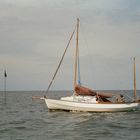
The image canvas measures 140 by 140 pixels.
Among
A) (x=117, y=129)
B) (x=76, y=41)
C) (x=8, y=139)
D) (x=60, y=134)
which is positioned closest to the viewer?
(x=8, y=139)

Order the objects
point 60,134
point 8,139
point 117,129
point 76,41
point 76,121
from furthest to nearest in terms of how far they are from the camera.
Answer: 1. point 76,41
2. point 76,121
3. point 117,129
4. point 60,134
5. point 8,139

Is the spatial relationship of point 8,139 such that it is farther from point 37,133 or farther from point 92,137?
point 92,137

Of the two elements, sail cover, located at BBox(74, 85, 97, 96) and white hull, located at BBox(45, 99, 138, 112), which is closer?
white hull, located at BBox(45, 99, 138, 112)

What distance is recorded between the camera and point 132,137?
85.9ft

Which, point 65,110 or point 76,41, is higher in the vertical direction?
point 76,41

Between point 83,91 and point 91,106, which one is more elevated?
point 83,91

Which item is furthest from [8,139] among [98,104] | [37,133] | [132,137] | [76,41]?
[76,41]

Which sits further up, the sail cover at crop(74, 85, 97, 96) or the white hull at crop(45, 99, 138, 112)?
the sail cover at crop(74, 85, 97, 96)

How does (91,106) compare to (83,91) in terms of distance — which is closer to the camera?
(91,106)

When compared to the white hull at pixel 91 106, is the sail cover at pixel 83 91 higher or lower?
higher

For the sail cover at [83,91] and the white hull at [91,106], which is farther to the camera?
the sail cover at [83,91]

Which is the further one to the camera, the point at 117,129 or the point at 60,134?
the point at 117,129

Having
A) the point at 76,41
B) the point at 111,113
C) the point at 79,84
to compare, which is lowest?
the point at 111,113

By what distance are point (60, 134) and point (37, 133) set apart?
1.94m
